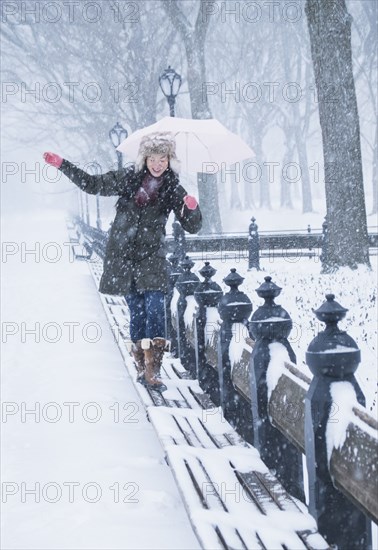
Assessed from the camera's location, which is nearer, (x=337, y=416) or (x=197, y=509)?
(x=337, y=416)

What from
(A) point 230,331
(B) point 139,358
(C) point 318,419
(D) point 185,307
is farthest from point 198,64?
(C) point 318,419

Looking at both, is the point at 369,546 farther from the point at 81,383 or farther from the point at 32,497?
the point at 81,383

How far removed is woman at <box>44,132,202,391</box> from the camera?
5875 mm

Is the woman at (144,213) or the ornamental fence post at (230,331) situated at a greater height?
the woman at (144,213)

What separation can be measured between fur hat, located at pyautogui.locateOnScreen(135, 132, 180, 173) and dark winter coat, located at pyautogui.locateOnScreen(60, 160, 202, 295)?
0.25 feet

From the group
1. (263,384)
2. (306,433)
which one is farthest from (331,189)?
(306,433)

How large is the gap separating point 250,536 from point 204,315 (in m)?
2.95

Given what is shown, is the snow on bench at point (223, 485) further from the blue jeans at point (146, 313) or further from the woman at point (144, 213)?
the woman at point (144, 213)

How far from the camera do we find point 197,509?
378 cm

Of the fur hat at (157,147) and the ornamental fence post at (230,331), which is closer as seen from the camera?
the ornamental fence post at (230,331)

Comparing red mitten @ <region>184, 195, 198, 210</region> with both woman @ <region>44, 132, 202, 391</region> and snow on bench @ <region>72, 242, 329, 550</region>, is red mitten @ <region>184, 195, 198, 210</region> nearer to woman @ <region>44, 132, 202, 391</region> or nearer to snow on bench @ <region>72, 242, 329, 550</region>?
woman @ <region>44, 132, 202, 391</region>

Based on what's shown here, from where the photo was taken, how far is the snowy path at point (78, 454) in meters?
4.27

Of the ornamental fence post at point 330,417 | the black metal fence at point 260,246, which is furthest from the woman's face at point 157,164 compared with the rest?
the black metal fence at point 260,246

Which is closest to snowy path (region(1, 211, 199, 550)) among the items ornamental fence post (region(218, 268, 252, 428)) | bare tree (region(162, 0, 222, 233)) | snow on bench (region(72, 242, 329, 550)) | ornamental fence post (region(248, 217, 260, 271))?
snow on bench (region(72, 242, 329, 550))
